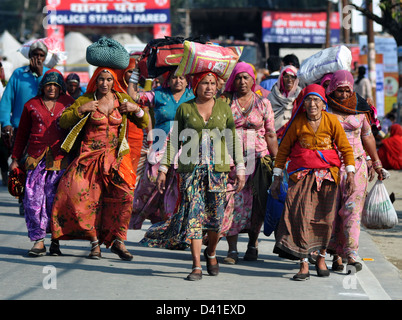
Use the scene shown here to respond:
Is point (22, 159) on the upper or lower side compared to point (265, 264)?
upper

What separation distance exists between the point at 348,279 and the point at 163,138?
2514 millimetres

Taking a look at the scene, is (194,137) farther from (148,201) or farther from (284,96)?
(284,96)

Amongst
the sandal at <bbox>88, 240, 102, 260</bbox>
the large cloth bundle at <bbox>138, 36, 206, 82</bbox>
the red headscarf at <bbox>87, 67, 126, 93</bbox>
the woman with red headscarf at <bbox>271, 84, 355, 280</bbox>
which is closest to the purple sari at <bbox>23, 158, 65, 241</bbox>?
the sandal at <bbox>88, 240, 102, 260</bbox>

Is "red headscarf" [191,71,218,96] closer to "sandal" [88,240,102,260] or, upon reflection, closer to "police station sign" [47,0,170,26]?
"sandal" [88,240,102,260]

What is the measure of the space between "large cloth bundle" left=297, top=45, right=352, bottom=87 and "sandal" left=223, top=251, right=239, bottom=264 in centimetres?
190

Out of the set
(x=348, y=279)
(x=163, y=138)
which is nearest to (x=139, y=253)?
(x=163, y=138)

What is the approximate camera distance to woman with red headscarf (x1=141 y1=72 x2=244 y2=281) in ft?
22.8

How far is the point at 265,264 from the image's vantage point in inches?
309

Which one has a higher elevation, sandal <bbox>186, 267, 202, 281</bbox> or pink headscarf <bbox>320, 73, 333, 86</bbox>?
pink headscarf <bbox>320, 73, 333, 86</bbox>

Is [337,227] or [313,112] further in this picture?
[337,227]

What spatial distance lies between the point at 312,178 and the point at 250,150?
3.62 ft

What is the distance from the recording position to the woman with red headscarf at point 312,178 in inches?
276
